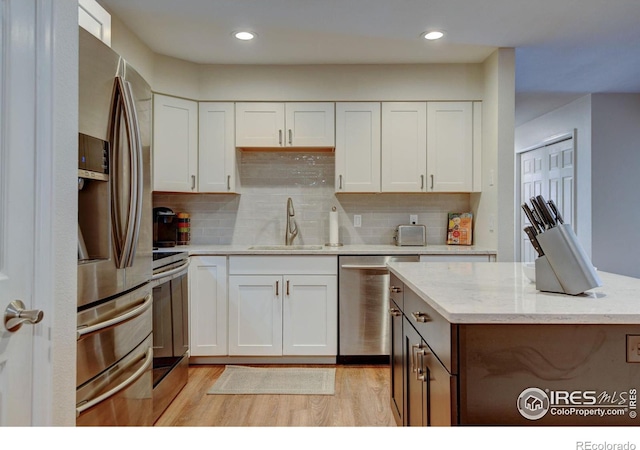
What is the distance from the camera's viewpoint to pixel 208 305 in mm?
3244

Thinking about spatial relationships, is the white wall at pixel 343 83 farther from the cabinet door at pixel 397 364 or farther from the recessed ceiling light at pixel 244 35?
the cabinet door at pixel 397 364

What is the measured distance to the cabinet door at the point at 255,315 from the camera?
10.7 ft

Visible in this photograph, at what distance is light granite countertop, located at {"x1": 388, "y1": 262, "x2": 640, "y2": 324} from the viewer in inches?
42.1

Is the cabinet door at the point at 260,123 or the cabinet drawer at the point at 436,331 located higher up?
the cabinet door at the point at 260,123

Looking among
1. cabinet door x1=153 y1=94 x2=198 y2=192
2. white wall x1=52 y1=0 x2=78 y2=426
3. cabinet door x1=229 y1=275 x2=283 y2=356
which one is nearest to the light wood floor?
cabinet door x1=229 y1=275 x2=283 y2=356

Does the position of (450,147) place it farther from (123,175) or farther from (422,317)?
(123,175)

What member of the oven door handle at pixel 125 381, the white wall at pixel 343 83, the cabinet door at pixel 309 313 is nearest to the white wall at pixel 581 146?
the white wall at pixel 343 83

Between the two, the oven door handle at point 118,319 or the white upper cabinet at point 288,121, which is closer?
the oven door handle at point 118,319

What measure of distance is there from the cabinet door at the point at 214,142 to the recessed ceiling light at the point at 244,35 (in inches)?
25.3

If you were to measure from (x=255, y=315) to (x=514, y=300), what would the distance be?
234 cm

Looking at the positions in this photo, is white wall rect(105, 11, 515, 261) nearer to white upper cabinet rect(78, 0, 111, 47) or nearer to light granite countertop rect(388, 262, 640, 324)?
white upper cabinet rect(78, 0, 111, 47)

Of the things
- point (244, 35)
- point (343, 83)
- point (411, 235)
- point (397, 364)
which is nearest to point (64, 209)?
point (397, 364)

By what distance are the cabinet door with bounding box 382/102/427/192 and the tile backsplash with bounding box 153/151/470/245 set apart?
0.96 feet

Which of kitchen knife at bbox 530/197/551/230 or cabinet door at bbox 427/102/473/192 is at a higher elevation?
cabinet door at bbox 427/102/473/192
